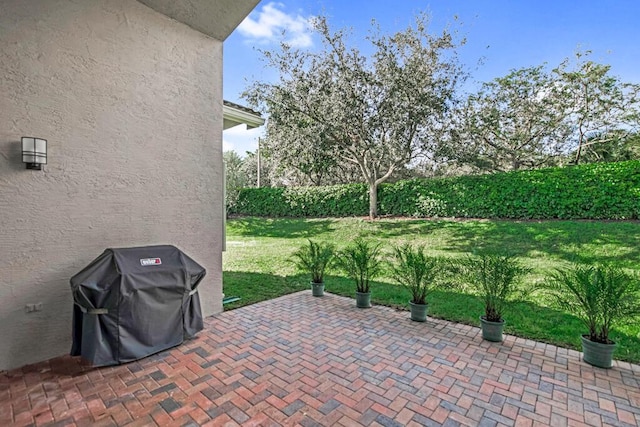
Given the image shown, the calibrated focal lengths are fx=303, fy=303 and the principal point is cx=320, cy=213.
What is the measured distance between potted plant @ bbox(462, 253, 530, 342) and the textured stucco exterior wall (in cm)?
419

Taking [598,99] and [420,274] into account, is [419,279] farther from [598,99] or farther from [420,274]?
[598,99]

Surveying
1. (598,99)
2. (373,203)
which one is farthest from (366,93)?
(598,99)

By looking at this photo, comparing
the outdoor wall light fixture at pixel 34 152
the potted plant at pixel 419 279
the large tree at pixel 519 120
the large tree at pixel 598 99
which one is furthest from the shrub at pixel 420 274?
the large tree at pixel 598 99

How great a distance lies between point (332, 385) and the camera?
3018mm

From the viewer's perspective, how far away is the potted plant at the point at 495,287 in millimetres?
4066

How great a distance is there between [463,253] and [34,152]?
9617mm

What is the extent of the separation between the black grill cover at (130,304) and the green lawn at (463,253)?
5.44 ft

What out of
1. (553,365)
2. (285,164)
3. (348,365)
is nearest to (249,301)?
(348,365)

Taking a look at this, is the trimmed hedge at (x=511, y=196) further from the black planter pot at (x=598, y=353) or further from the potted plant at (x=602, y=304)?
the black planter pot at (x=598, y=353)

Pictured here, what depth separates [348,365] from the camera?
11.1 feet

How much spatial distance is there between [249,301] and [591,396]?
479 centimetres

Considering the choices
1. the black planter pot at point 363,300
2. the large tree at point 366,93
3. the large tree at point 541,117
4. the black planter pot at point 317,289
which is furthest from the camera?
the large tree at point 541,117

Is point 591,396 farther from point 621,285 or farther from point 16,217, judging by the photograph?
point 16,217

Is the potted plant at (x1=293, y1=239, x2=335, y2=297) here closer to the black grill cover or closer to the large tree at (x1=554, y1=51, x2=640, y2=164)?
the black grill cover
